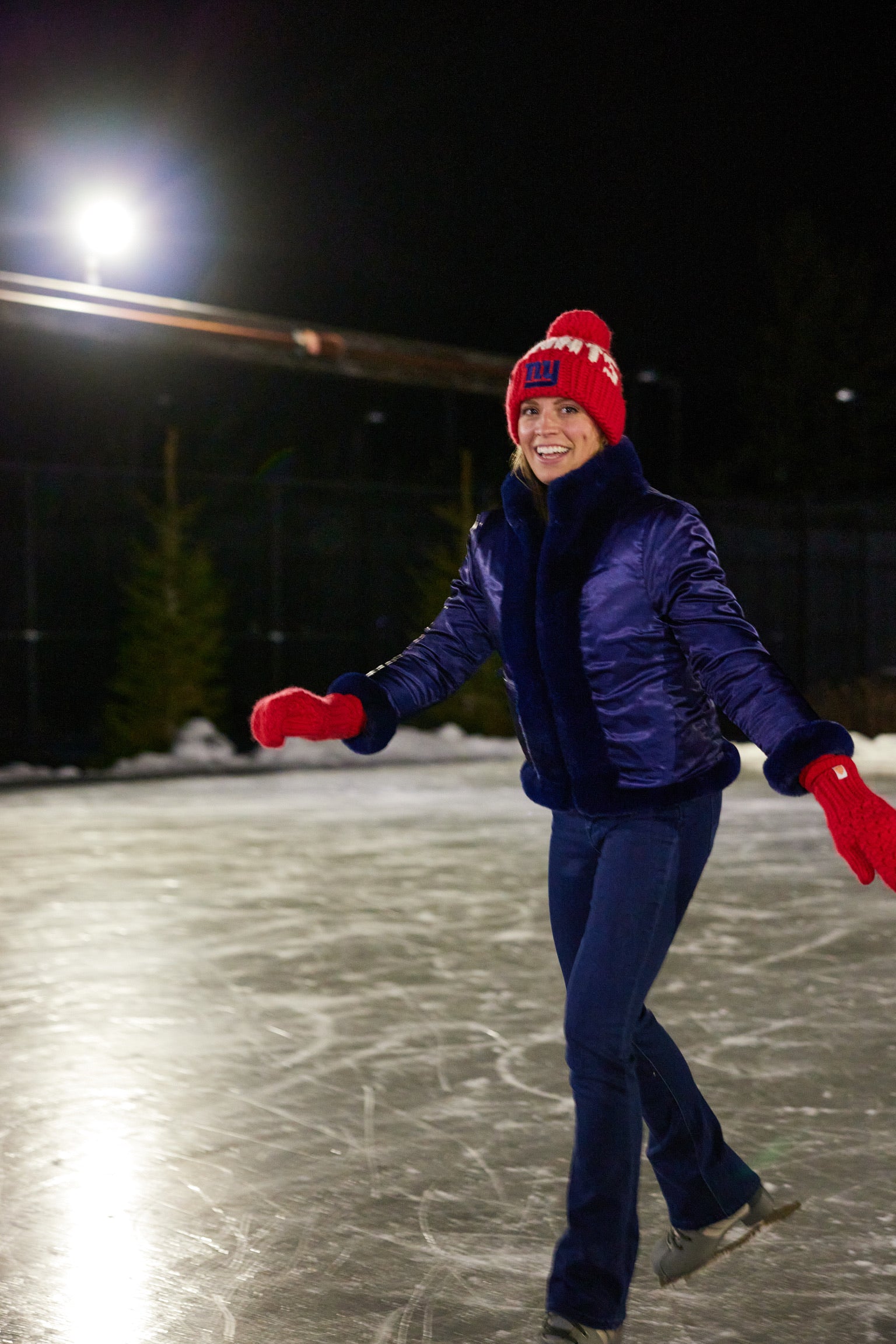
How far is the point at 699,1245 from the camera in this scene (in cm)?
353

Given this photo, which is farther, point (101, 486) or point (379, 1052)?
point (101, 486)

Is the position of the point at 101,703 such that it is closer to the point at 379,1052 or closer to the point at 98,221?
the point at 98,221

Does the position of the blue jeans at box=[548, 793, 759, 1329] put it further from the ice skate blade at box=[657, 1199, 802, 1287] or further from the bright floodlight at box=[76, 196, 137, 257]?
the bright floodlight at box=[76, 196, 137, 257]

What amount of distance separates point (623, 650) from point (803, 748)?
17.7 inches

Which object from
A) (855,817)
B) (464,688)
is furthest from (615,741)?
(464,688)

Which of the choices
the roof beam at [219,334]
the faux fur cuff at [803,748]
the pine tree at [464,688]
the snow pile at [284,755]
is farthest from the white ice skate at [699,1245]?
the pine tree at [464,688]

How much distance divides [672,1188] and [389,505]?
18.4 metres

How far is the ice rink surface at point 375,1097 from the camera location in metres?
3.51

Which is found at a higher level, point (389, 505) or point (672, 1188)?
point (389, 505)

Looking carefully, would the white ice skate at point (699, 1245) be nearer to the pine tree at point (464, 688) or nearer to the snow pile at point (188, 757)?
the snow pile at point (188, 757)

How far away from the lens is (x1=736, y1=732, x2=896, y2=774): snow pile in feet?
55.3

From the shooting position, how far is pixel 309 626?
824 inches

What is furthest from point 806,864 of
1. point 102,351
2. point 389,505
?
point 102,351

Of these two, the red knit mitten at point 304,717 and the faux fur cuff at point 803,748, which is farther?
the red knit mitten at point 304,717
